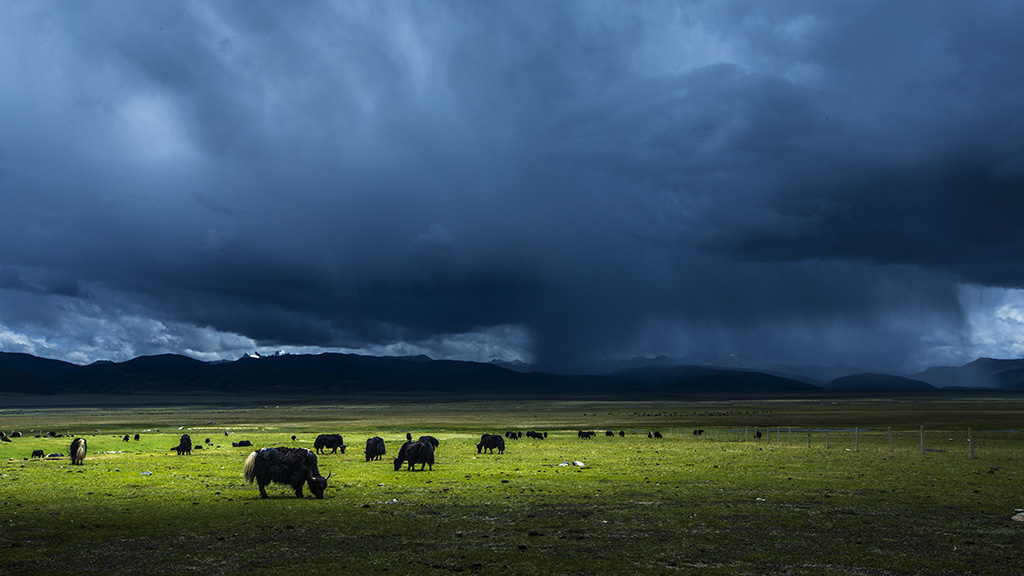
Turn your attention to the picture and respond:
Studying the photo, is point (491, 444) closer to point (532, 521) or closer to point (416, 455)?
point (416, 455)

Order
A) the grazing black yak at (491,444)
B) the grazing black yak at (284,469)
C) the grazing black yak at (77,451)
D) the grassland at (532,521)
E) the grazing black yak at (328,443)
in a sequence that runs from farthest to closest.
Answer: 1. the grazing black yak at (328,443)
2. the grazing black yak at (491,444)
3. the grazing black yak at (77,451)
4. the grazing black yak at (284,469)
5. the grassland at (532,521)

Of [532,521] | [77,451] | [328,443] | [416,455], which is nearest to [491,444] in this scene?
[328,443]

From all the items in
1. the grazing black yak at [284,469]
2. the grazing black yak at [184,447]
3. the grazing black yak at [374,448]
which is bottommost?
the grazing black yak at [184,447]

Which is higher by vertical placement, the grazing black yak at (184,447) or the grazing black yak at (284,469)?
the grazing black yak at (284,469)

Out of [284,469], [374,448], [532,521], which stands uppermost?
[284,469]

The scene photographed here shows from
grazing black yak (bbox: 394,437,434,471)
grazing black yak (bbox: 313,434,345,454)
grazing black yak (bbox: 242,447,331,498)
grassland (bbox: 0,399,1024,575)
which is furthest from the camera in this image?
grazing black yak (bbox: 313,434,345,454)

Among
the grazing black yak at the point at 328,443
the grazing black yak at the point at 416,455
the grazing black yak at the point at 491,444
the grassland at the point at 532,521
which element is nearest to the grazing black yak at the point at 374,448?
the grassland at the point at 532,521

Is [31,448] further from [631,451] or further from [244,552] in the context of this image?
[244,552]

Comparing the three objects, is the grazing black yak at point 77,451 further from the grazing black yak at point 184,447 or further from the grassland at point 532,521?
the grazing black yak at point 184,447

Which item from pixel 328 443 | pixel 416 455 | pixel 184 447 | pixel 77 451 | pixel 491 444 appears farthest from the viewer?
pixel 328 443

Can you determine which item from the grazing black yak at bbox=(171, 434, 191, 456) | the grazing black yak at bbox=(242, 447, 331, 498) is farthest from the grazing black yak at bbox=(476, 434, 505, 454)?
the grazing black yak at bbox=(242, 447, 331, 498)

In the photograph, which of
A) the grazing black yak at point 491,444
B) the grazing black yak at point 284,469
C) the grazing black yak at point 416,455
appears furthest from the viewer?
the grazing black yak at point 491,444

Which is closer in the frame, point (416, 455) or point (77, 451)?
point (416, 455)

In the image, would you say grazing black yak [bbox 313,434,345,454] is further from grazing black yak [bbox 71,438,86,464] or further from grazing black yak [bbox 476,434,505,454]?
grazing black yak [bbox 71,438,86,464]
